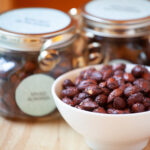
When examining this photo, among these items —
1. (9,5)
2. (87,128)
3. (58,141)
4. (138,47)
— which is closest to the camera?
(87,128)

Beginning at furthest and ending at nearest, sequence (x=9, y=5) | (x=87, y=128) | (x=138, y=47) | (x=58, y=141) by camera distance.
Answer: (x=9, y=5) < (x=138, y=47) < (x=58, y=141) < (x=87, y=128)

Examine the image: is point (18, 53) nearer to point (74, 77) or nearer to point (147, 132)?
point (74, 77)

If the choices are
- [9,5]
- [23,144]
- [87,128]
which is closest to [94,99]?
[87,128]

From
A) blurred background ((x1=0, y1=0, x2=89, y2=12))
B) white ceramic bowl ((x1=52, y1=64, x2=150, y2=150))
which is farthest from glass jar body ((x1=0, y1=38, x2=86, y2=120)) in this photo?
blurred background ((x1=0, y1=0, x2=89, y2=12))

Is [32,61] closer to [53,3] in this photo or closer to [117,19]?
[117,19]

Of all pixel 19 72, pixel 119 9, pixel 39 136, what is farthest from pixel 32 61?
pixel 119 9

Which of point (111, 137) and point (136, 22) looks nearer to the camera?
point (111, 137)

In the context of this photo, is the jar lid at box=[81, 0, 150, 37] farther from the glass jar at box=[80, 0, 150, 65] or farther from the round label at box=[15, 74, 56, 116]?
the round label at box=[15, 74, 56, 116]
